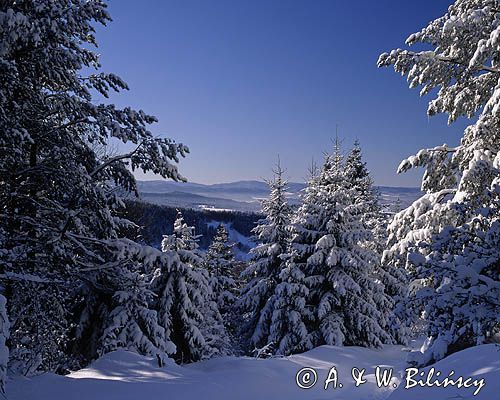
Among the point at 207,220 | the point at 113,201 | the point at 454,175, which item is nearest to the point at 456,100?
the point at 454,175

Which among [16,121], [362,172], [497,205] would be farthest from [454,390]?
[362,172]

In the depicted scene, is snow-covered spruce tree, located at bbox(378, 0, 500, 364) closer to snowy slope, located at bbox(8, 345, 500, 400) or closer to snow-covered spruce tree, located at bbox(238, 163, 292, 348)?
snowy slope, located at bbox(8, 345, 500, 400)

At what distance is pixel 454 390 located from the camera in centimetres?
471

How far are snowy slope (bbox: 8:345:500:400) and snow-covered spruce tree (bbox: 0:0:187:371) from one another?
2.47ft

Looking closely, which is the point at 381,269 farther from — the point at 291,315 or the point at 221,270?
the point at 221,270

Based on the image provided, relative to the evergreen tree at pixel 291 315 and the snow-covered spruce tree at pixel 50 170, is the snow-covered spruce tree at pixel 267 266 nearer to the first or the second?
the evergreen tree at pixel 291 315

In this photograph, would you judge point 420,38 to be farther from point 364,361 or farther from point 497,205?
point 364,361

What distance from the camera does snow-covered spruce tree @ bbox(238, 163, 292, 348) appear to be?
1844 centimetres

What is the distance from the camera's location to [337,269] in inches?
658

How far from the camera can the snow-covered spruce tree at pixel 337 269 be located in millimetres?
16203

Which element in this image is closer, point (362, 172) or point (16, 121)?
point (16, 121)

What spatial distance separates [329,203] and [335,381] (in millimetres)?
9440

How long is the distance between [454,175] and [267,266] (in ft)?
38.8

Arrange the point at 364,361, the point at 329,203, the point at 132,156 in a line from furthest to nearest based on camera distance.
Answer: the point at 329,203 → the point at 364,361 → the point at 132,156
